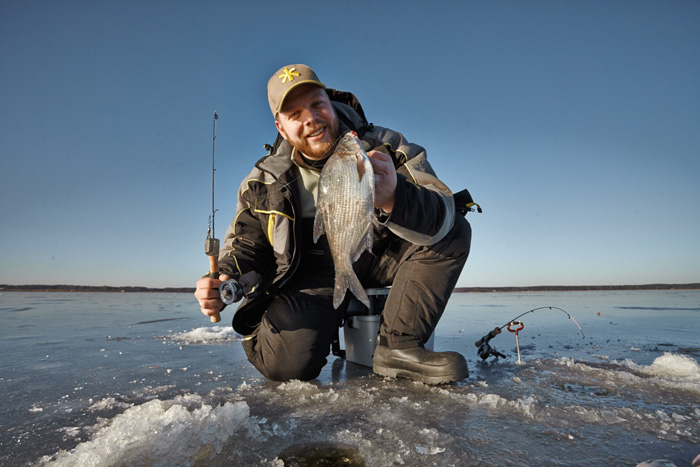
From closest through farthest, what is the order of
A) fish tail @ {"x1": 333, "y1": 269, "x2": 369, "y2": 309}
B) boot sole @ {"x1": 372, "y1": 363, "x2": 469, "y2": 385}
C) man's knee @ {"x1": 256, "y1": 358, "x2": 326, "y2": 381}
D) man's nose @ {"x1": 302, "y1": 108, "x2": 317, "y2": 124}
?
fish tail @ {"x1": 333, "y1": 269, "x2": 369, "y2": 309} < boot sole @ {"x1": 372, "y1": 363, "x2": 469, "y2": 385} < man's knee @ {"x1": 256, "y1": 358, "x2": 326, "y2": 381} < man's nose @ {"x1": 302, "y1": 108, "x2": 317, "y2": 124}

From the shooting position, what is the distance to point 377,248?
352cm

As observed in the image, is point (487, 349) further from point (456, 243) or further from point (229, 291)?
→ point (229, 291)

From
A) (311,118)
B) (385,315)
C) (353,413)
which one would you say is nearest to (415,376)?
(385,315)

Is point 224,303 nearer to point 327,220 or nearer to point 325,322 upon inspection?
point 325,322

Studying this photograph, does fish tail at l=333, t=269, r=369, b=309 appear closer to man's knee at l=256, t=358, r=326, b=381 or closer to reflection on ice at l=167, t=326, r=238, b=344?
man's knee at l=256, t=358, r=326, b=381

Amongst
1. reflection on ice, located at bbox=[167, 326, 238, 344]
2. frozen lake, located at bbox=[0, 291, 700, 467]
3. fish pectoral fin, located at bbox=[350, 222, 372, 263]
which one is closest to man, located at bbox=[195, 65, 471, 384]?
frozen lake, located at bbox=[0, 291, 700, 467]

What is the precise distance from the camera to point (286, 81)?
3.12m

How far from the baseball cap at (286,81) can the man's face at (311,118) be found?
0.19 ft

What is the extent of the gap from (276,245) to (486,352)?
2.19 meters

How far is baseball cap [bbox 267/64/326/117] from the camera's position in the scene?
10.1ft

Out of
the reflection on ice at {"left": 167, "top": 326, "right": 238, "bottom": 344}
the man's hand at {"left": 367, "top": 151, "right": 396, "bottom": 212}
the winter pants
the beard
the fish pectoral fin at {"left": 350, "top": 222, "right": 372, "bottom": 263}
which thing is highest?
the beard

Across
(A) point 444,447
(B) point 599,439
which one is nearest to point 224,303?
(A) point 444,447

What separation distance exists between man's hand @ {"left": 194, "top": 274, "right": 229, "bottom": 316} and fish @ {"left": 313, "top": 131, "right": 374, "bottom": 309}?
105 centimetres

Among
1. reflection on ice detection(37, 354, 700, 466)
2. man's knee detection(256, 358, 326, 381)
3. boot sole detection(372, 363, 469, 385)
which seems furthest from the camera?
man's knee detection(256, 358, 326, 381)
